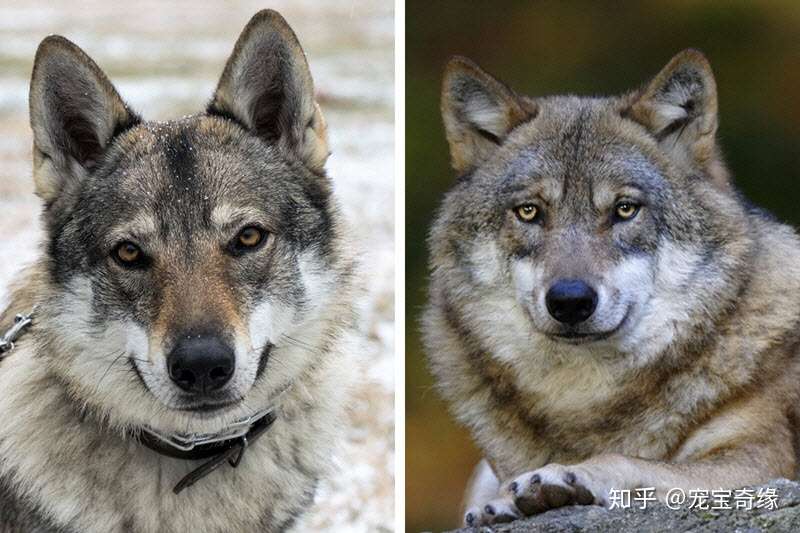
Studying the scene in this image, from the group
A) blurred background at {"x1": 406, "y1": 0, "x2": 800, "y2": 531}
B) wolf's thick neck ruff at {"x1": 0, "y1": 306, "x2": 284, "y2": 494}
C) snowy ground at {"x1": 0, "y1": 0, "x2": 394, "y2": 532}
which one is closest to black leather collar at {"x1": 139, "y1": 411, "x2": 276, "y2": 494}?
wolf's thick neck ruff at {"x1": 0, "y1": 306, "x2": 284, "y2": 494}

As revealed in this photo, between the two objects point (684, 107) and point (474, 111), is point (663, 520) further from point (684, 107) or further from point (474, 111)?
point (474, 111)

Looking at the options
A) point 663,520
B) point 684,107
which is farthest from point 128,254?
point 684,107

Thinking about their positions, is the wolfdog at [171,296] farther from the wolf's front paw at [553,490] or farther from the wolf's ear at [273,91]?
the wolf's front paw at [553,490]

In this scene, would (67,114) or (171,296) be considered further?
(67,114)

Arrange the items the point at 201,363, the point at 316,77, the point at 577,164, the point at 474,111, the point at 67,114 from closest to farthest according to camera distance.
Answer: the point at 201,363 → the point at 67,114 → the point at 577,164 → the point at 474,111 → the point at 316,77

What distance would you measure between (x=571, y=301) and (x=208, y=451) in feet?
3.73

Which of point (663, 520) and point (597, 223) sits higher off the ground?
point (597, 223)

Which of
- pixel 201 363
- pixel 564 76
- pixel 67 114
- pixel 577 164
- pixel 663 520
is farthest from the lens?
pixel 564 76

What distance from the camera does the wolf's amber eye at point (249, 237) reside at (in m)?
3.19

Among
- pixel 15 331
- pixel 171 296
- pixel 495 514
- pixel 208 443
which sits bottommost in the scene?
pixel 495 514

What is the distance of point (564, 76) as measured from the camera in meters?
4.20

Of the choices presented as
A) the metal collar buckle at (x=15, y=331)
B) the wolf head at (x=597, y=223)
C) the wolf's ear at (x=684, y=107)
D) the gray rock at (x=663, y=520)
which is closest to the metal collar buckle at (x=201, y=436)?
the metal collar buckle at (x=15, y=331)

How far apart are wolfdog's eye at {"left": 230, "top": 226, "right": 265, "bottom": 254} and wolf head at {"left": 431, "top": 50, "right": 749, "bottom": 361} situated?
0.83 metres

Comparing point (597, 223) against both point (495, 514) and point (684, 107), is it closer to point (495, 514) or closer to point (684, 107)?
point (684, 107)
